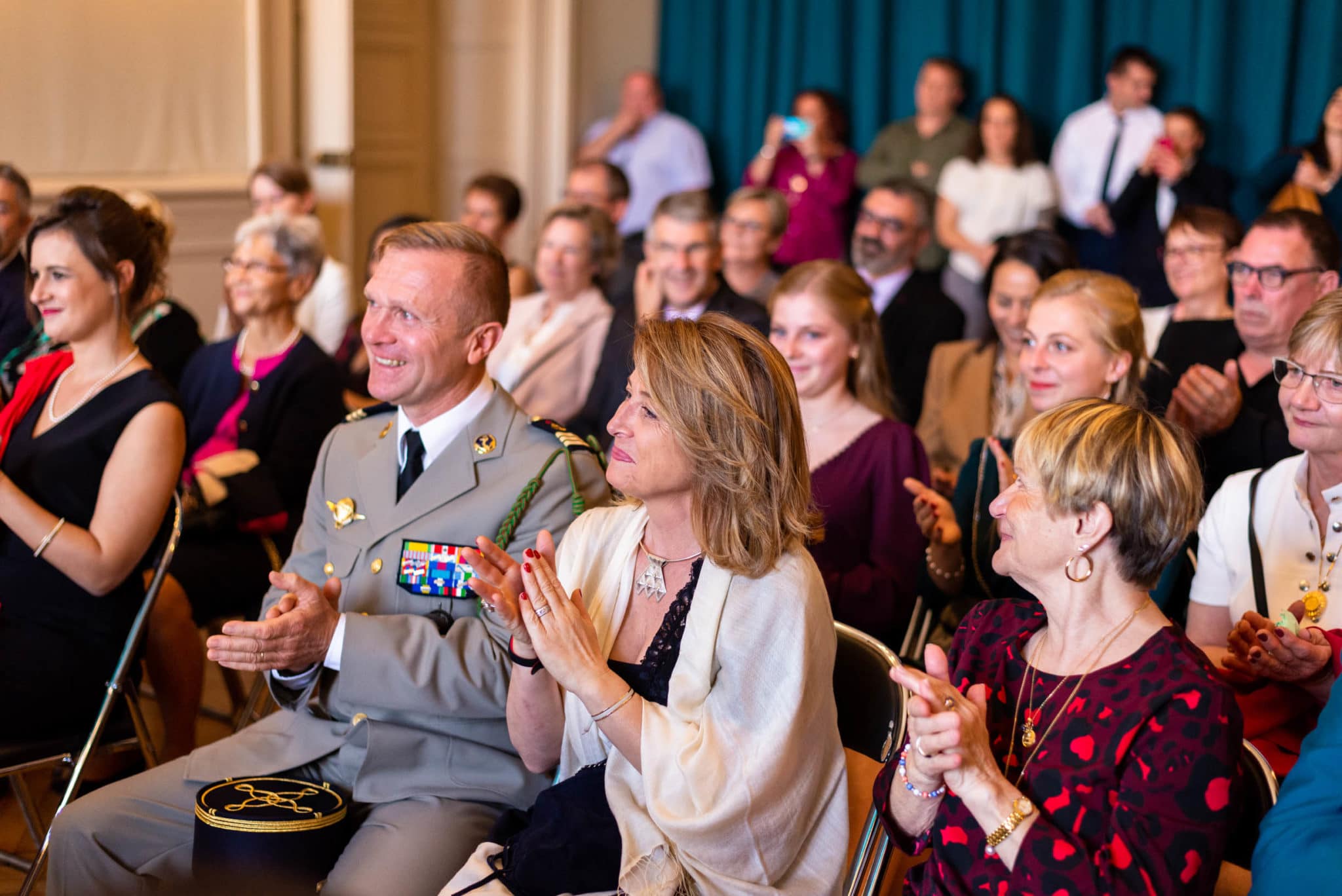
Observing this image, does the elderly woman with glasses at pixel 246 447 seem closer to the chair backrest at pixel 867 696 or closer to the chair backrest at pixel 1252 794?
the chair backrest at pixel 867 696

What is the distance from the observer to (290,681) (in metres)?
2.32

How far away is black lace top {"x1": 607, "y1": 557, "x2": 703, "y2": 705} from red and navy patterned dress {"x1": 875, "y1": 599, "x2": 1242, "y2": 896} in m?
0.42

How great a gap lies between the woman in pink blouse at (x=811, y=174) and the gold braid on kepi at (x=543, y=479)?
518 cm

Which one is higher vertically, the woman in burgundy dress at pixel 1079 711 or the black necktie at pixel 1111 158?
the black necktie at pixel 1111 158

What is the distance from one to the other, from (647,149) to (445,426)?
608 centimetres

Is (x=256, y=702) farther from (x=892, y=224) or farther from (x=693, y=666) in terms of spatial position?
(x=892, y=224)

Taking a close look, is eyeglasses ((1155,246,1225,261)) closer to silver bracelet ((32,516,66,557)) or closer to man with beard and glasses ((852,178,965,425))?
man with beard and glasses ((852,178,965,425))

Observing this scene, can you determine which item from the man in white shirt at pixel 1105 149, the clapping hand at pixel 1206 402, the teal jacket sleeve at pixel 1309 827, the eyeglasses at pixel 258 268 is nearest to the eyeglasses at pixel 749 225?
the eyeglasses at pixel 258 268

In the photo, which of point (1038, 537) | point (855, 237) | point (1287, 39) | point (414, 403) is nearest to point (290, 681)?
point (414, 403)

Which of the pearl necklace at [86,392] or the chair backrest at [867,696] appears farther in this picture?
the pearl necklace at [86,392]

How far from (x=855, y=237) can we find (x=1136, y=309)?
233cm

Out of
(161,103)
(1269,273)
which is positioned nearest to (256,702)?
(1269,273)

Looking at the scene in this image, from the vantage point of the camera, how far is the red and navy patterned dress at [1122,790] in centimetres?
157

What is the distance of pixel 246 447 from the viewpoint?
12.4 ft
